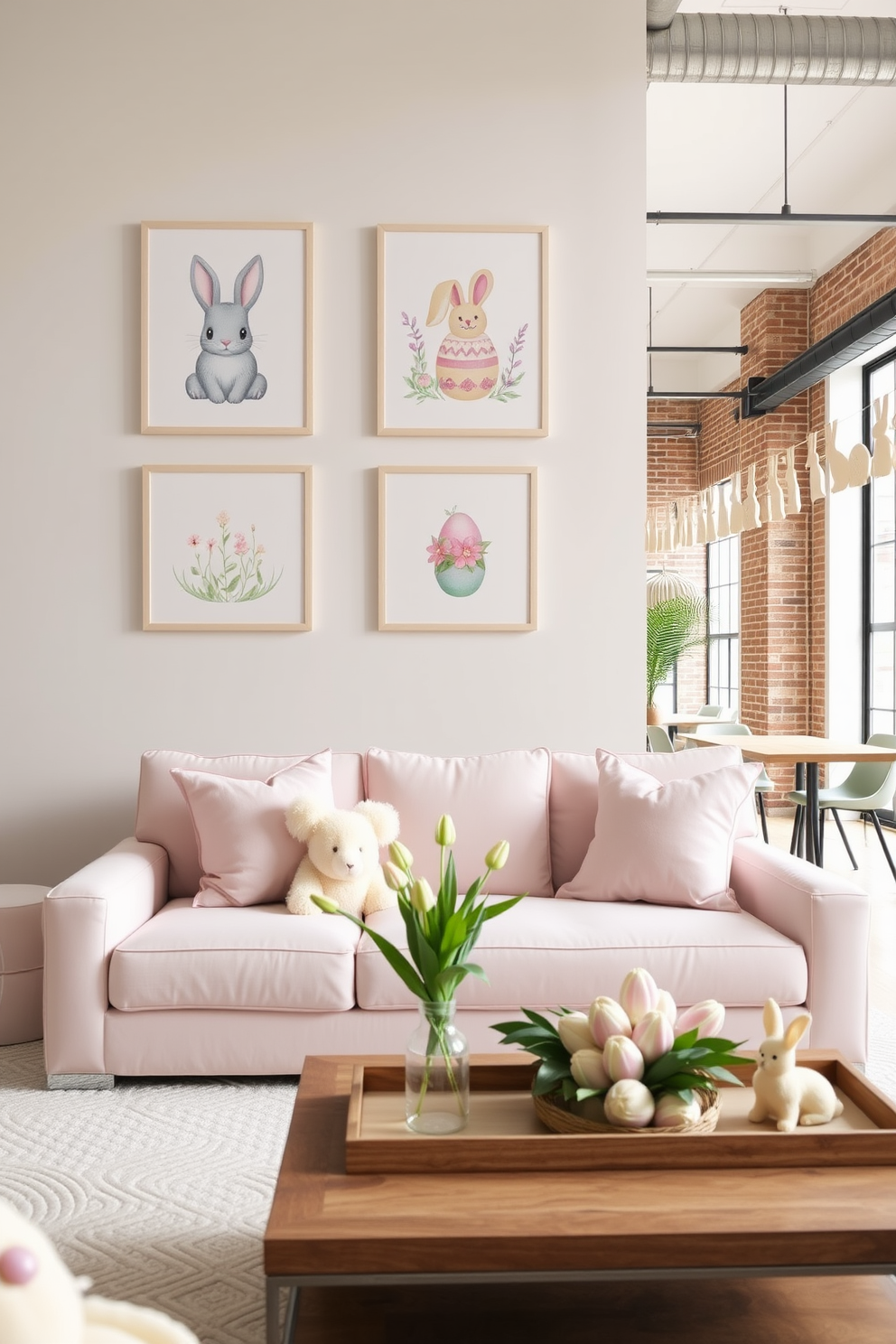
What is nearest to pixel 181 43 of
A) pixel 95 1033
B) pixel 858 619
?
pixel 95 1033

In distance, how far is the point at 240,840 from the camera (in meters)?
3.15

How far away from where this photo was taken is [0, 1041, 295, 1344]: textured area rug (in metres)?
1.89

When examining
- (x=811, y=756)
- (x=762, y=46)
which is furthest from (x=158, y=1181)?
(x=762, y=46)

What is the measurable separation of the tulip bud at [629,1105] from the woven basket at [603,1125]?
0.04 ft

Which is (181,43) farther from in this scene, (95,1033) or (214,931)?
(95,1033)

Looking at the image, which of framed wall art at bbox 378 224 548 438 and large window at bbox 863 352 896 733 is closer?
framed wall art at bbox 378 224 548 438

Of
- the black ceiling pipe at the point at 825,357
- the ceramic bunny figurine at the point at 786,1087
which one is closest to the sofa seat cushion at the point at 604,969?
the ceramic bunny figurine at the point at 786,1087

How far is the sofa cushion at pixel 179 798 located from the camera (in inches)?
133

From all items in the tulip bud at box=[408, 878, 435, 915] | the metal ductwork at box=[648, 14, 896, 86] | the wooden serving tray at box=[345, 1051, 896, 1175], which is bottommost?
the wooden serving tray at box=[345, 1051, 896, 1175]

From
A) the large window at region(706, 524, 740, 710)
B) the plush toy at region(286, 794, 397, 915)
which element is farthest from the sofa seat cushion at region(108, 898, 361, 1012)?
the large window at region(706, 524, 740, 710)

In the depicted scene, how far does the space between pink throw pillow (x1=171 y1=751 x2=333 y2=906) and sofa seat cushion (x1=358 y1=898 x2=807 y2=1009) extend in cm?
46

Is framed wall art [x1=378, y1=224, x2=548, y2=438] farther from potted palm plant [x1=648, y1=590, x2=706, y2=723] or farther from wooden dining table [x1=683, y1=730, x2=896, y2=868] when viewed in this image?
potted palm plant [x1=648, y1=590, x2=706, y2=723]

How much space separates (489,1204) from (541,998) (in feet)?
4.21

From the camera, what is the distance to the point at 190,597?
375cm
